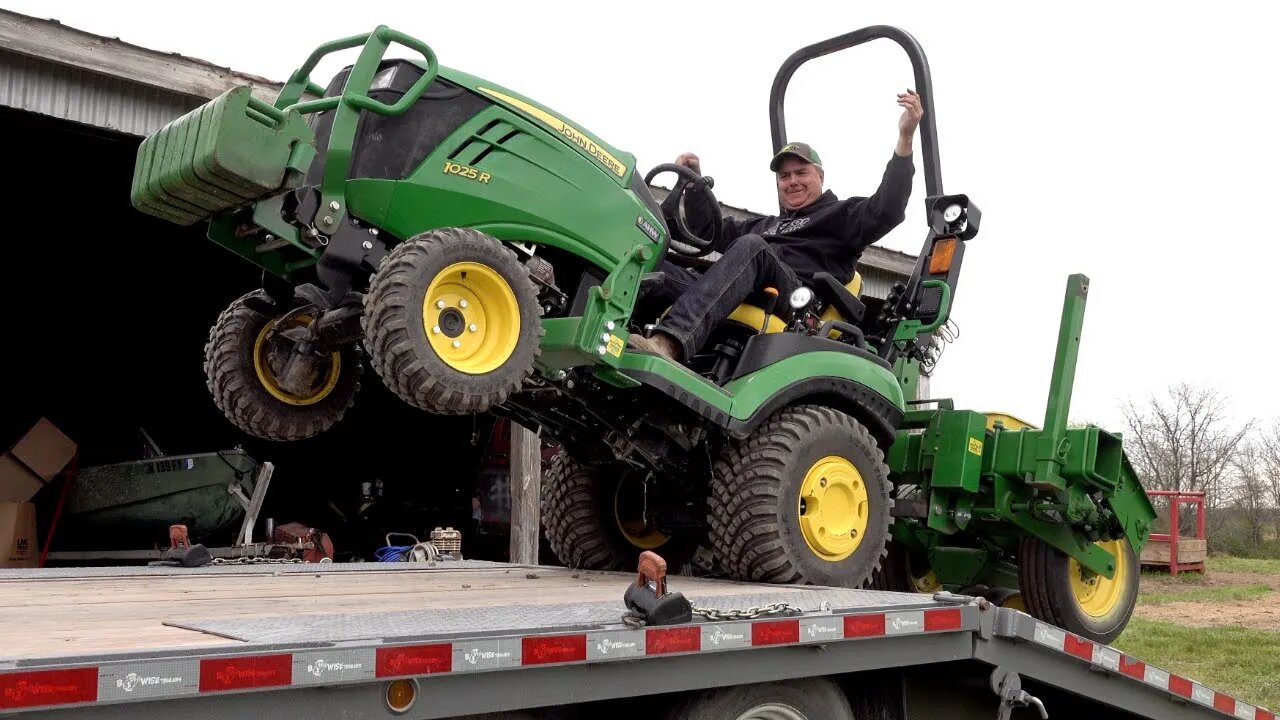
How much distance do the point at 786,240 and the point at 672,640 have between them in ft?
8.48

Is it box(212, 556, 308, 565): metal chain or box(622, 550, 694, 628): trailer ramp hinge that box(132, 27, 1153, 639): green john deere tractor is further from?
box(212, 556, 308, 565): metal chain

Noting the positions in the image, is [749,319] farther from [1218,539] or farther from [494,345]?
[1218,539]

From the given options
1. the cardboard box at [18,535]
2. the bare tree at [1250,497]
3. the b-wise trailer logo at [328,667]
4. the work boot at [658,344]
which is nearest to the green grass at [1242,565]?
the bare tree at [1250,497]

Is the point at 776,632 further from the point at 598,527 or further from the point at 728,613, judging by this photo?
the point at 598,527

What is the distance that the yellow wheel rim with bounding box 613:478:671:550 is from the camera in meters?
5.32

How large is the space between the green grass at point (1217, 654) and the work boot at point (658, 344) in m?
4.61

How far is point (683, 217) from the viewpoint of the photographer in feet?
16.5

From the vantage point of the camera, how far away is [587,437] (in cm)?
476

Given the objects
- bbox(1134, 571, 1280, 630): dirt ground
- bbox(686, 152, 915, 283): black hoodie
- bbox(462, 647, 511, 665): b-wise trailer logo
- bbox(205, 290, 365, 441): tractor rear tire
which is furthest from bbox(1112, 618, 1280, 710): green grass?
bbox(462, 647, 511, 665): b-wise trailer logo

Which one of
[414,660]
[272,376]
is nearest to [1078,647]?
[414,660]

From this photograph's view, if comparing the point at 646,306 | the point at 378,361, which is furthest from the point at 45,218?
the point at 378,361

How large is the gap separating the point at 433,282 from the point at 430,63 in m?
0.71

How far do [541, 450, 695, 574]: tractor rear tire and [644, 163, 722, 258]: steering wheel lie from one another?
995mm

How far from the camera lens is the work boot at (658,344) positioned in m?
4.23
